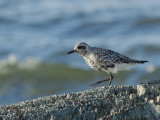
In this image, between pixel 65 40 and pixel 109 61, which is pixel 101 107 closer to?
pixel 109 61

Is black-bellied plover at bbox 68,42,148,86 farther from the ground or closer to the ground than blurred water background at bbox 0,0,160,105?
closer to the ground

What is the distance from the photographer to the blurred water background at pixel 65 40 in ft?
57.2

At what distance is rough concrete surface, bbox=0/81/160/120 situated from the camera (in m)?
5.65

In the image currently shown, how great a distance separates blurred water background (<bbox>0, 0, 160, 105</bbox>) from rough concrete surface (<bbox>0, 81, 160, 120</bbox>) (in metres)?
9.97

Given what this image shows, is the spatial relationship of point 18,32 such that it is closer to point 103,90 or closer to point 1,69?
point 1,69

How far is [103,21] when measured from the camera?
77.3ft

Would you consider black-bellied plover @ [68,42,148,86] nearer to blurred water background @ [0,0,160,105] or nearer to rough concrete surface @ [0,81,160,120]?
rough concrete surface @ [0,81,160,120]

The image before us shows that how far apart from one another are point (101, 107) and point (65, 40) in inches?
604

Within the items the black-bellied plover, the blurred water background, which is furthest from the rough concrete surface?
the blurred water background

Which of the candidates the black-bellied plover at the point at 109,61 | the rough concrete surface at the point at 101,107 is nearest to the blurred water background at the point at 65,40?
the black-bellied plover at the point at 109,61

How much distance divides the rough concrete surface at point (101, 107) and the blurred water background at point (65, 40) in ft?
32.7

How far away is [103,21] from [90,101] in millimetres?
17821

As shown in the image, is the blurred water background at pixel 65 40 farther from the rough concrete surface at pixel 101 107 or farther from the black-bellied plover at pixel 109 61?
the rough concrete surface at pixel 101 107

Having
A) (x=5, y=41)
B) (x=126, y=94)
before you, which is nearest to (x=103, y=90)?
(x=126, y=94)
